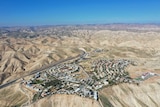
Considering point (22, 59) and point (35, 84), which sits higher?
point (35, 84)

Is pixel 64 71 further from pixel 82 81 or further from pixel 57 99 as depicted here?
pixel 57 99

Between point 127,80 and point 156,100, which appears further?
point 127,80

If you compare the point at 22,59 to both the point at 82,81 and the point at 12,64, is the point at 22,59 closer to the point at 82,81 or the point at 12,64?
the point at 12,64

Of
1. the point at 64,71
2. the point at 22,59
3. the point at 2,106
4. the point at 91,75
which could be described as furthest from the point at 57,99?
the point at 22,59

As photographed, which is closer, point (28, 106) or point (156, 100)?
point (28, 106)

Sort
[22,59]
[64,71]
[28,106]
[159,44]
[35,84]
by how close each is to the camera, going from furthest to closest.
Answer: [159,44]
[22,59]
[64,71]
[35,84]
[28,106]

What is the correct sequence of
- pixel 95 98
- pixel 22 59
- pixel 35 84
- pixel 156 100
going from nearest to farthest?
pixel 95 98 < pixel 156 100 < pixel 35 84 < pixel 22 59

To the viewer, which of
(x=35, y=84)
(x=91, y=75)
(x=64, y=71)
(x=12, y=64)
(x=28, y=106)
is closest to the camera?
(x=28, y=106)

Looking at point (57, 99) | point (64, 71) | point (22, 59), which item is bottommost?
point (22, 59)

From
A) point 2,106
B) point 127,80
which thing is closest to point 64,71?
point 127,80
